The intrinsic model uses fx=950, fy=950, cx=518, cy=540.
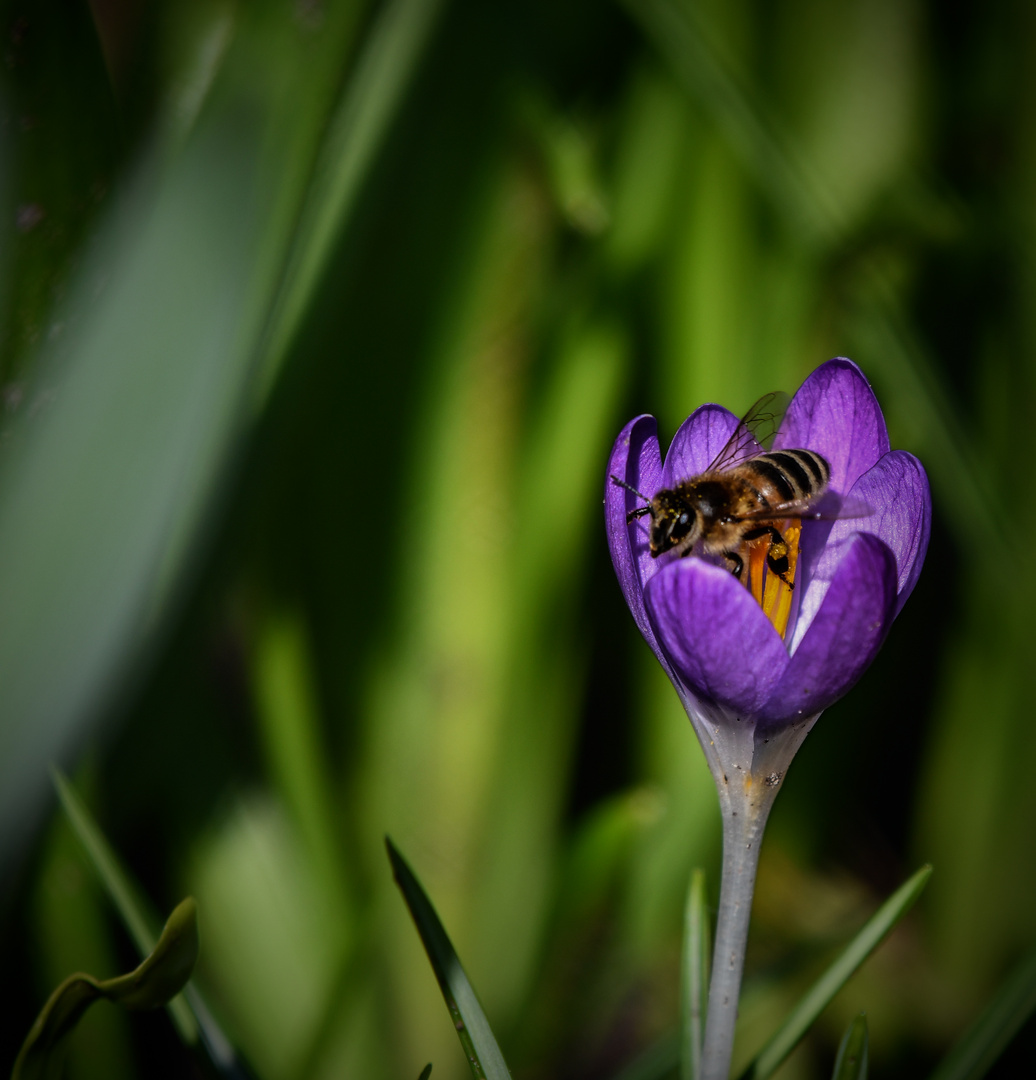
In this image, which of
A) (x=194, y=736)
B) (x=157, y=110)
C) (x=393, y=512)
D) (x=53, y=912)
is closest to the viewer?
(x=157, y=110)

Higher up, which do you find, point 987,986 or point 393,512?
point 393,512

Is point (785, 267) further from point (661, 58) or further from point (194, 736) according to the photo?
point (194, 736)

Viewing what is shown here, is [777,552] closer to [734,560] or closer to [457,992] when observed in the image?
Result: [734,560]

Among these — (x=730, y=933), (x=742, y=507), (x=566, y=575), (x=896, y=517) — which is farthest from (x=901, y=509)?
(x=566, y=575)

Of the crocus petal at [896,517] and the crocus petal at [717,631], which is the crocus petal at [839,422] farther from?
the crocus petal at [717,631]

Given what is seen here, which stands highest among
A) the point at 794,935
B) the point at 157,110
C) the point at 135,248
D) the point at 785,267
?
the point at 157,110

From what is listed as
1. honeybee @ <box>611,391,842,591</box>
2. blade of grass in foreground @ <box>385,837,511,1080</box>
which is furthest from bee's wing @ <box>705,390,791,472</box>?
blade of grass in foreground @ <box>385,837,511,1080</box>

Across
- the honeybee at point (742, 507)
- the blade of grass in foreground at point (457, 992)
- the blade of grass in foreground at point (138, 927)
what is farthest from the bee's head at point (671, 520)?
the blade of grass in foreground at point (138, 927)

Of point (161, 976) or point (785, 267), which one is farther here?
point (785, 267)

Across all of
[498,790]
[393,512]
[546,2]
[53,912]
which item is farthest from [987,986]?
[546,2]
